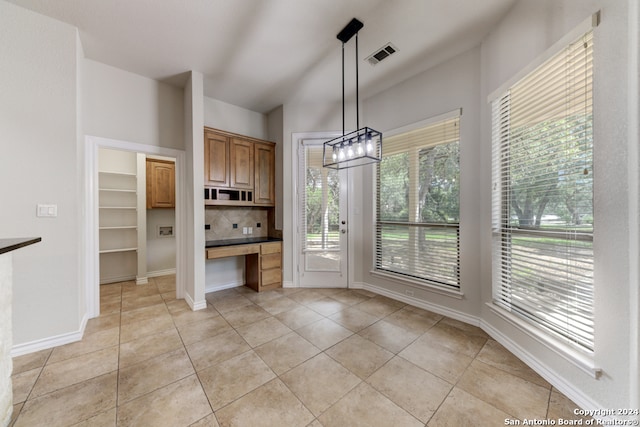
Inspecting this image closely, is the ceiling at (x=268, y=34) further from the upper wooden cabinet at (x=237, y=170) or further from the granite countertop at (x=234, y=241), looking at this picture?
the granite countertop at (x=234, y=241)

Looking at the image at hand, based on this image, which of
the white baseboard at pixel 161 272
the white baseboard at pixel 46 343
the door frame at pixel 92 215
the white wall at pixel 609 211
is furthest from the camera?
the white baseboard at pixel 161 272

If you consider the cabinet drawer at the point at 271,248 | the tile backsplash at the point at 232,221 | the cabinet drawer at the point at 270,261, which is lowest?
the cabinet drawer at the point at 270,261

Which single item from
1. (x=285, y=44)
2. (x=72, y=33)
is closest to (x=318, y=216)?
(x=285, y=44)

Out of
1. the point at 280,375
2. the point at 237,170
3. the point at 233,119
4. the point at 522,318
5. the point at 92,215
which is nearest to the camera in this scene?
the point at 280,375

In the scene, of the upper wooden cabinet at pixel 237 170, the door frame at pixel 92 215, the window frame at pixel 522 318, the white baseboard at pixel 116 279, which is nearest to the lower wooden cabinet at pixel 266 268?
the upper wooden cabinet at pixel 237 170

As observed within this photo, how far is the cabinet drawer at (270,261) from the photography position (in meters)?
3.65

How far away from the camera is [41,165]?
6.94 feet

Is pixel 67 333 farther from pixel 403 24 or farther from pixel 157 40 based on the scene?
pixel 403 24

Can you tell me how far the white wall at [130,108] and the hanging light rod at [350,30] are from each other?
237 centimetres

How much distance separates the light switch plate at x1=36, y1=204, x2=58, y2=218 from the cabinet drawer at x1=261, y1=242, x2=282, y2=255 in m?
2.17

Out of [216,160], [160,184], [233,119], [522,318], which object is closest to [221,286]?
[216,160]

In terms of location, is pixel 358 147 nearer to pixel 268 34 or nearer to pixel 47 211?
pixel 268 34

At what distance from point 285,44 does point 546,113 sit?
94.5 inches

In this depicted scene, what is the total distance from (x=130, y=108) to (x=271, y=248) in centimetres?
255
